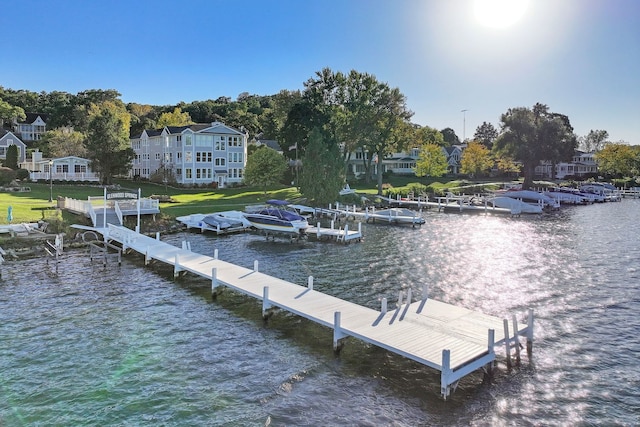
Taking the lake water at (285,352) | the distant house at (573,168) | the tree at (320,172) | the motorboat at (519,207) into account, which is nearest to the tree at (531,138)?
the motorboat at (519,207)

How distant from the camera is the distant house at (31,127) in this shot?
124562 millimetres

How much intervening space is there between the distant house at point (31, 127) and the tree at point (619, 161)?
149 metres

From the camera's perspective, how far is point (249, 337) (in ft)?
60.1

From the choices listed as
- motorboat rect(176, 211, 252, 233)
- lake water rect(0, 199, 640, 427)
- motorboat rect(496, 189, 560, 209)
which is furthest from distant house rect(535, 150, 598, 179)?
lake water rect(0, 199, 640, 427)

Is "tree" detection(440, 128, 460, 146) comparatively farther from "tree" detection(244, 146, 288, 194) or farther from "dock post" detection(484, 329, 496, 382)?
"dock post" detection(484, 329, 496, 382)

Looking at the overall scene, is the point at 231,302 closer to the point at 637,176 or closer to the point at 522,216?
the point at 522,216

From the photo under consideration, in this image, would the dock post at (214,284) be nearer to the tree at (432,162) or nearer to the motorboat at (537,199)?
the motorboat at (537,199)

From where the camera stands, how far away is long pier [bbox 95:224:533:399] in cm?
1462

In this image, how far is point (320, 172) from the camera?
57719 millimetres

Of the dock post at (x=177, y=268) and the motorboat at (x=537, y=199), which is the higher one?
the motorboat at (x=537, y=199)

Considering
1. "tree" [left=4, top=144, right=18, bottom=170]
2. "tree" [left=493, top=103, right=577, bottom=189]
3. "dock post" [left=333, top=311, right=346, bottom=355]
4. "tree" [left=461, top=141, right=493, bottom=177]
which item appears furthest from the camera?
"tree" [left=461, top=141, right=493, bottom=177]

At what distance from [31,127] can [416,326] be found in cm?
13784

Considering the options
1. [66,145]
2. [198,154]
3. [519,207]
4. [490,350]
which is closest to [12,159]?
[66,145]

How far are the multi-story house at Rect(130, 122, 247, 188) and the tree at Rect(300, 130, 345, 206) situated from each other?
25639mm
